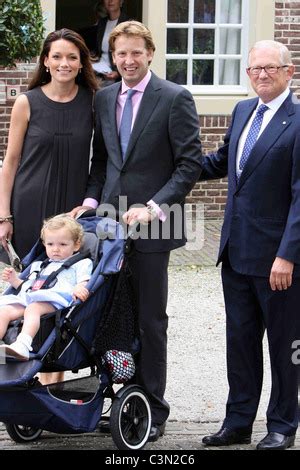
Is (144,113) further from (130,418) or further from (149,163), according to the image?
(130,418)

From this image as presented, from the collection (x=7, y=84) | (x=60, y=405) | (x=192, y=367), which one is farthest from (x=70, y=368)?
(x=7, y=84)

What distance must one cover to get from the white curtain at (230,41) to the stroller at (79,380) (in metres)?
7.84

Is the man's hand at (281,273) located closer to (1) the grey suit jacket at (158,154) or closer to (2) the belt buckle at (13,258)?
(1) the grey suit jacket at (158,154)

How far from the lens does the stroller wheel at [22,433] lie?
6.18 m

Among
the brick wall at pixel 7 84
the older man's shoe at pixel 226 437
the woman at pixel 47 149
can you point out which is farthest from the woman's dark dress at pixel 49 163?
the brick wall at pixel 7 84

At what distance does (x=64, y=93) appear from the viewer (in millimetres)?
6480

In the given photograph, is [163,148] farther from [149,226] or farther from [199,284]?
[199,284]

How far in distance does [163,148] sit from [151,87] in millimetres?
327

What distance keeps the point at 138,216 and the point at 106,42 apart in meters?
7.53

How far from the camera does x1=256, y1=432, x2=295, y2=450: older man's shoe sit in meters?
6.09

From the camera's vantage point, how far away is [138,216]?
6008 millimetres

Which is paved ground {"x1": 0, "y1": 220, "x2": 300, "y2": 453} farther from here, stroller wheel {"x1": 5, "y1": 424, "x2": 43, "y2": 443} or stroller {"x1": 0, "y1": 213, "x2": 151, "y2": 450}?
stroller {"x1": 0, "y1": 213, "x2": 151, "y2": 450}

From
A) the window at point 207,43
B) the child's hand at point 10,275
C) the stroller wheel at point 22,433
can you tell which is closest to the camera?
the child's hand at point 10,275

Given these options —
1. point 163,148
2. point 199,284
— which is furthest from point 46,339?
point 199,284
